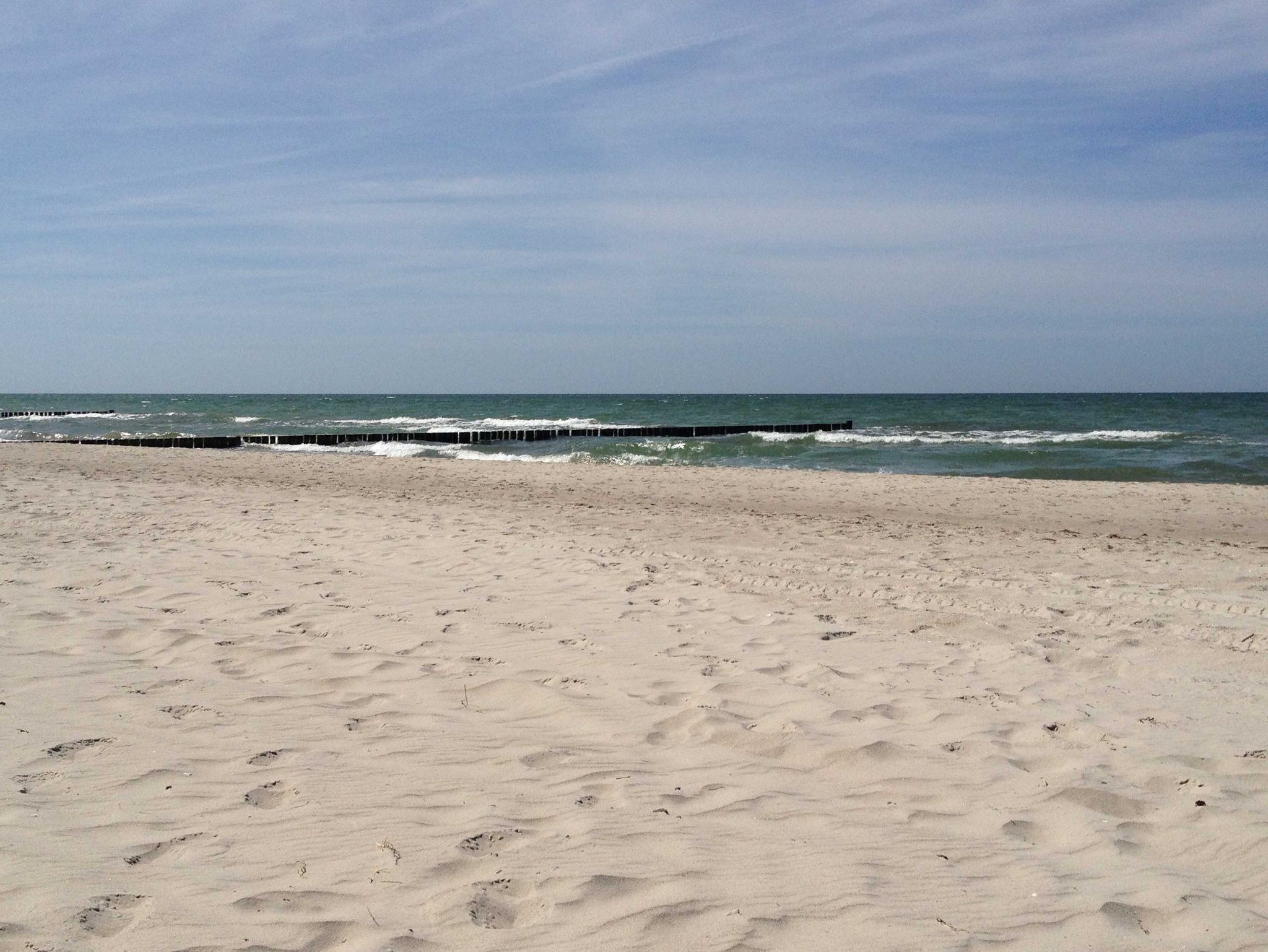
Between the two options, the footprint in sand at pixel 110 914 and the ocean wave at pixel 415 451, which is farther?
the ocean wave at pixel 415 451

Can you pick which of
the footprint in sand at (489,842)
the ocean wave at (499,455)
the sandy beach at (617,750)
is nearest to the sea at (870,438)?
the ocean wave at (499,455)

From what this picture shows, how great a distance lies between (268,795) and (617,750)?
1.29 meters

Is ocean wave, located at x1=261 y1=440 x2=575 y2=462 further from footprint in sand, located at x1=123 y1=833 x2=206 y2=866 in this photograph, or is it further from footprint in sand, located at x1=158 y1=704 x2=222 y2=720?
footprint in sand, located at x1=123 y1=833 x2=206 y2=866

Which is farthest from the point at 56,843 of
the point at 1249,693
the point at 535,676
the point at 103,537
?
the point at 103,537

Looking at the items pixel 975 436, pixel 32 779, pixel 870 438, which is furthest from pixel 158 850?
pixel 975 436

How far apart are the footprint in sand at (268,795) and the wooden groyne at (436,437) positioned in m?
26.6

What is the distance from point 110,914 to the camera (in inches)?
93.0

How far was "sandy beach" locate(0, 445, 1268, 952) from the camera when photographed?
2529mm

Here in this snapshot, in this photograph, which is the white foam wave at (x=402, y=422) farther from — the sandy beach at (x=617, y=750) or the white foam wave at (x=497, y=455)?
the sandy beach at (x=617, y=750)

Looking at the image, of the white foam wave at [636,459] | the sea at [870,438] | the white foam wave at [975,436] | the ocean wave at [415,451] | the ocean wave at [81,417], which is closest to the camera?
the sea at [870,438]

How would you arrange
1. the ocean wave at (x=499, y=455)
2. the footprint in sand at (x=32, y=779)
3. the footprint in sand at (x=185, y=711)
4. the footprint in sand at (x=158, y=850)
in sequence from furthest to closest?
the ocean wave at (x=499, y=455), the footprint in sand at (x=185, y=711), the footprint in sand at (x=32, y=779), the footprint in sand at (x=158, y=850)

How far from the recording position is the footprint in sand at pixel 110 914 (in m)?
2.29

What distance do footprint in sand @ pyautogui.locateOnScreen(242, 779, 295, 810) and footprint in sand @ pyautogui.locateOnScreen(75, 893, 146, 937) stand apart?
0.60m

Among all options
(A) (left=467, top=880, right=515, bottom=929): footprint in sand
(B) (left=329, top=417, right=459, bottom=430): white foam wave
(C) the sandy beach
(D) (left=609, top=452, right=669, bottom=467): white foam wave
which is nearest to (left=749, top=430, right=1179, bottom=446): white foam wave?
(D) (left=609, top=452, right=669, bottom=467): white foam wave
